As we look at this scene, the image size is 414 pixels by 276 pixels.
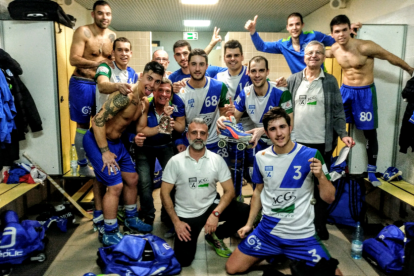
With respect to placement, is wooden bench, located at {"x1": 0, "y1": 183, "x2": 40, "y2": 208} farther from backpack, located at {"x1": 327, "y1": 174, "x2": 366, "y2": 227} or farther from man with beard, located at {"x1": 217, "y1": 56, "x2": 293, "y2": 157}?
backpack, located at {"x1": 327, "y1": 174, "x2": 366, "y2": 227}

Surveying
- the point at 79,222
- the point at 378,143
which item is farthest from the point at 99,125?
the point at 378,143

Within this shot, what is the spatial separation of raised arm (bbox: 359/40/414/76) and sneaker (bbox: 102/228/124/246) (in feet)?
9.64

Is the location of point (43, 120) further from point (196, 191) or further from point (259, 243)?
point (259, 243)

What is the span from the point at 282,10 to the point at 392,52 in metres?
3.99

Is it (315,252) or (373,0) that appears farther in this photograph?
(373,0)

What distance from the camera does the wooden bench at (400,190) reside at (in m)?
3.21

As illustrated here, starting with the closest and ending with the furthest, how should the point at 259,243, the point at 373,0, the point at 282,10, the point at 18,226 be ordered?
the point at 259,243
the point at 18,226
the point at 373,0
the point at 282,10

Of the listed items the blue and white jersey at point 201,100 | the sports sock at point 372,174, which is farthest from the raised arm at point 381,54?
the blue and white jersey at point 201,100

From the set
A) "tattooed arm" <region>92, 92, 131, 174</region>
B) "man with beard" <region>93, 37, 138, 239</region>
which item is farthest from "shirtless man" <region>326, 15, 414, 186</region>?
"tattooed arm" <region>92, 92, 131, 174</region>

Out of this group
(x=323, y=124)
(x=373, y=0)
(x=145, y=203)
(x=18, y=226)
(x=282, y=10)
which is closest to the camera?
(x=18, y=226)

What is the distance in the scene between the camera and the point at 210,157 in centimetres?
280

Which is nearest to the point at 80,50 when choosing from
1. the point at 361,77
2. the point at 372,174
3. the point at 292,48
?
the point at 292,48

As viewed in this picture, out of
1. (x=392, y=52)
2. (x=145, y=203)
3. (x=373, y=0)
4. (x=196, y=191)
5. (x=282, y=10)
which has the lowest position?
(x=145, y=203)

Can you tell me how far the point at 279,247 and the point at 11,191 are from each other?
8.91 ft
